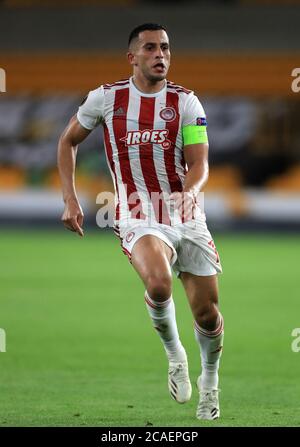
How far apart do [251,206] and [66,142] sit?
15.4m

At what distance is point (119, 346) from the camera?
8109 millimetres

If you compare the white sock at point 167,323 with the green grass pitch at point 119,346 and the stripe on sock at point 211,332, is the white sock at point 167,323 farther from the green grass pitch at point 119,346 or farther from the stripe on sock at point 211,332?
the green grass pitch at point 119,346

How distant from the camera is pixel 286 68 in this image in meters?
23.0

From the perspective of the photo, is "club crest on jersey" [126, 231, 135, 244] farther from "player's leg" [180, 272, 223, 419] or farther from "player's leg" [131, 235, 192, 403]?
"player's leg" [180, 272, 223, 419]

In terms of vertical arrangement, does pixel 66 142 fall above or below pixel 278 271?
above

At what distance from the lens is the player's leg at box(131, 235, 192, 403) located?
525 centimetres

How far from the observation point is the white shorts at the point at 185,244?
18.2 ft

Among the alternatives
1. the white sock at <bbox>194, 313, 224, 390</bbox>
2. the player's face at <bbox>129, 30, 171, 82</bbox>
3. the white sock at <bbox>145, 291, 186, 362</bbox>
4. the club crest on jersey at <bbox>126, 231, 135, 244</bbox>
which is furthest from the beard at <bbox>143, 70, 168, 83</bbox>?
the white sock at <bbox>194, 313, 224, 390</bbox>

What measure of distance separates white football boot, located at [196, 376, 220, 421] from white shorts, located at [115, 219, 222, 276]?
0.64 m

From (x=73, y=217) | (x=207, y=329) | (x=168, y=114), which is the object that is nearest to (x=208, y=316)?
(x=207, y=329)
